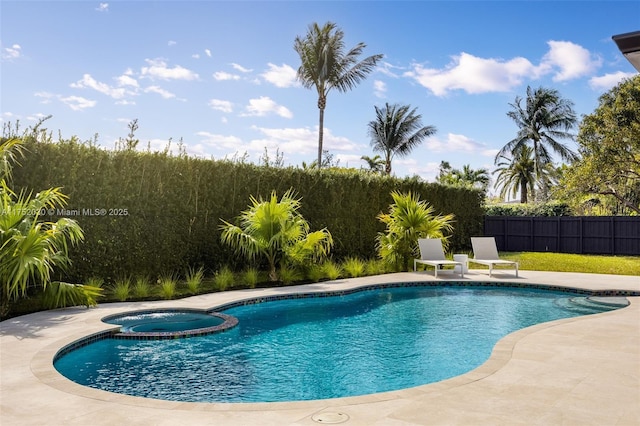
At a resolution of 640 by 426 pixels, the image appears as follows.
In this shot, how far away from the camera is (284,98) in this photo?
2022 centimetres

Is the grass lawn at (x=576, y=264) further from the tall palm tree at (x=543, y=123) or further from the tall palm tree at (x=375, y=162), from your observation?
the tall palm tree at (x=375, y=162)

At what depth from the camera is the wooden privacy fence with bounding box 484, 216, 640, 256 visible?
21359 millimetres

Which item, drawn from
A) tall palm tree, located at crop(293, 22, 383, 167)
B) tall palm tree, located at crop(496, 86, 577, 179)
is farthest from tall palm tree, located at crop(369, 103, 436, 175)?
tall palm tree, located at crop(496, 86, 577, 179)

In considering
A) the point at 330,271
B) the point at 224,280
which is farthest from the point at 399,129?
the point at 224,280

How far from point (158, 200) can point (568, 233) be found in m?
18.0

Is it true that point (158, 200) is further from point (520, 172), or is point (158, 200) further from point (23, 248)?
point (520, 172)

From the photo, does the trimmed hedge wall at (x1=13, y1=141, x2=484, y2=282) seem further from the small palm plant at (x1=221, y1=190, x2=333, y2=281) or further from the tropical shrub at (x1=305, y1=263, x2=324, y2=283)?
the tropical shrub at (x1=305, y1=263, x2=324, y2=283)

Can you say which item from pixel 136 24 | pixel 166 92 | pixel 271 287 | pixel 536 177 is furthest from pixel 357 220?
pixel 536 177

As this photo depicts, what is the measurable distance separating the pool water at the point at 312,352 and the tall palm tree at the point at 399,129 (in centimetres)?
2708

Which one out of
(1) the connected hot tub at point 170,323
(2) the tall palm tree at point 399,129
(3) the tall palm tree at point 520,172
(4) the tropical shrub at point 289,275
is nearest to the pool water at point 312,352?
(1) the connected hot tub at point 170,323

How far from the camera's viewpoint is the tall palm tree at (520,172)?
1668 inches

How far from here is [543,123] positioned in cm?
3950

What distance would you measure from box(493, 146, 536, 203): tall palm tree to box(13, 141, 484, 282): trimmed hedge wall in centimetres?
3090

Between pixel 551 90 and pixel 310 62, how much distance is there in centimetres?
2107
